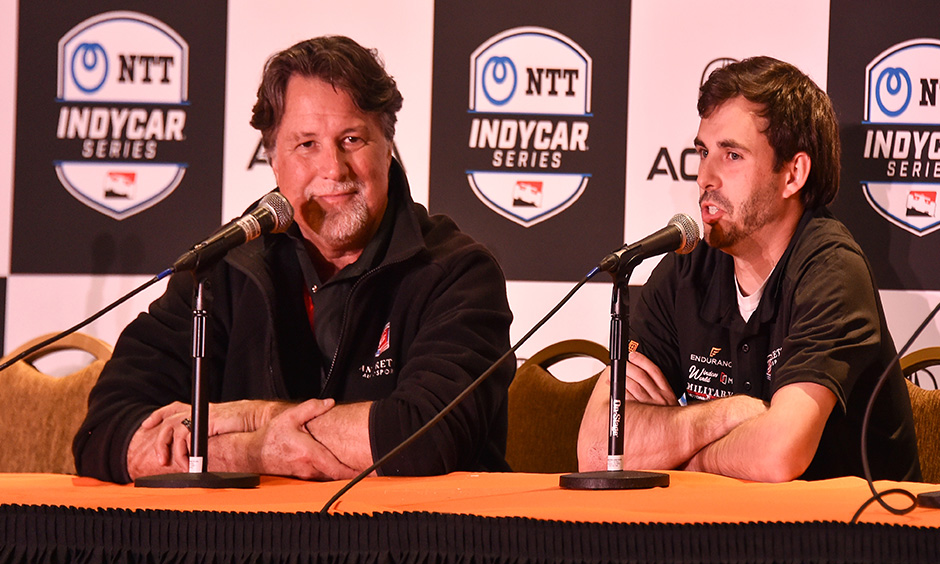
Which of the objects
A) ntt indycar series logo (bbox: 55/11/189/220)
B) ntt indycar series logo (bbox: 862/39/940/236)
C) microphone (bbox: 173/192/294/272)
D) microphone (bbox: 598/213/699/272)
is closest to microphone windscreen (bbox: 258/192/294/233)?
microphone (bbox: 173/192/294/272)

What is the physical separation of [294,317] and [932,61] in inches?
91.6

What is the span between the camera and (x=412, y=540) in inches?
50.6

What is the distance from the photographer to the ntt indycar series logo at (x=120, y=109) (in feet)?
10.9

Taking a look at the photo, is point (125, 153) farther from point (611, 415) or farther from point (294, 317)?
point (611, 415)

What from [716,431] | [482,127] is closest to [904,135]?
[482,127]

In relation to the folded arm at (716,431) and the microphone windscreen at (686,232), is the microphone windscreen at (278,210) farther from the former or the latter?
the folded arm at (716,431)

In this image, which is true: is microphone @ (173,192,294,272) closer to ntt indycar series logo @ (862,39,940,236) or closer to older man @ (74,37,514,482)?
older man @ (74,37,514,482)

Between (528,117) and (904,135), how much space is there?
1.26m

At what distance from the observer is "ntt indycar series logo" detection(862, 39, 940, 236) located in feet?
10.5

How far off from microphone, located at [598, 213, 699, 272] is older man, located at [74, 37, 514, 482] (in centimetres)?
55

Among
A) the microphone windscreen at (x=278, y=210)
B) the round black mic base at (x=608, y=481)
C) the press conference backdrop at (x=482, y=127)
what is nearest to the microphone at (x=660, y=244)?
the round black mic base at (x=608, y=481)

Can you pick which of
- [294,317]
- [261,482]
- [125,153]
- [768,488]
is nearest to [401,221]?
[294,317]

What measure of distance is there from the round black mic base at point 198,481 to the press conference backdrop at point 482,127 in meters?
1.70

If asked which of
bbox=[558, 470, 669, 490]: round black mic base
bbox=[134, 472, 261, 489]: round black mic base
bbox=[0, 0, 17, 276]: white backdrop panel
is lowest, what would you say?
bbox=[134, 472, 261, 489]: round black mic base
